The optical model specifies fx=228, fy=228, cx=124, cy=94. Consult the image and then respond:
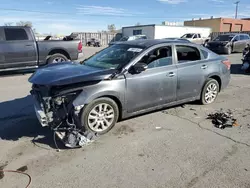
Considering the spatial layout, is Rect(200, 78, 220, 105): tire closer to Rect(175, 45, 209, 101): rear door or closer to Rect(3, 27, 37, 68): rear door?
Rect(175, 45, 209, 101): rear door

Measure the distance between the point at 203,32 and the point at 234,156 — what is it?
1752 inches

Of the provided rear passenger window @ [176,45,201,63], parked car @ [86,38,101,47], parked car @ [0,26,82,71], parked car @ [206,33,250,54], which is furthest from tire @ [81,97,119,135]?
parked car @ [86,38,101,47]

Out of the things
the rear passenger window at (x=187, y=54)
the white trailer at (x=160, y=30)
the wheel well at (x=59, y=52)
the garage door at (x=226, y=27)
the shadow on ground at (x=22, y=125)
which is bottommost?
the shadow on ground at (x=22, y=125)

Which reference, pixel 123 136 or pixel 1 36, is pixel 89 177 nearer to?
pixel 123 136

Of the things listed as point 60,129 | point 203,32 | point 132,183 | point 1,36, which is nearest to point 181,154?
point 132,183

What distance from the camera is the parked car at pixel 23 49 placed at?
885 centimetres

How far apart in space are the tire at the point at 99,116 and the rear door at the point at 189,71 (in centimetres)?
164

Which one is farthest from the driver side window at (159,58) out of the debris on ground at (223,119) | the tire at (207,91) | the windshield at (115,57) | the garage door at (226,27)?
the garage door at (226,27)

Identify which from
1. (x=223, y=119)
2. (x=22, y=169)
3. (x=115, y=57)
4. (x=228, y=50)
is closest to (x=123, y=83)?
(x=115, y=57)

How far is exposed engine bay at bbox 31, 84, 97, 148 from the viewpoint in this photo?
3.58m

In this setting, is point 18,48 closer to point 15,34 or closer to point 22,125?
point 15,34

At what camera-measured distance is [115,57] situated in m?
4.65

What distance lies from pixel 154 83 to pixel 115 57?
0.97 metres

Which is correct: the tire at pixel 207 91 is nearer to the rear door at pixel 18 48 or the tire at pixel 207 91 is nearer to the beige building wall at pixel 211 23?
the rear door at pixel 18 48
